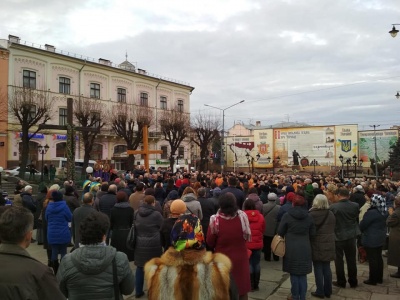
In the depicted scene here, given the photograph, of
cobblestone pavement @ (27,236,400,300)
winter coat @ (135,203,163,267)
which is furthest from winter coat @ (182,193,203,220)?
cobblestone pavement @ (27,236,400,300)

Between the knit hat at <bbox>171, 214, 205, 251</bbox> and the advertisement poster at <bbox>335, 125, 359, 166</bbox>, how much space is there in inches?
2306

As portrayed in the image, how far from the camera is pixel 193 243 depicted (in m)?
2.84

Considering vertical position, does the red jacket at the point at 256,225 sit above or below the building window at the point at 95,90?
below

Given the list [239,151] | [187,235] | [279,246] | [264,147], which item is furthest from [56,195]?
[239,151]

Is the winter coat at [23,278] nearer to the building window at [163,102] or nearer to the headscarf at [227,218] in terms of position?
the headscarf at [227,218]

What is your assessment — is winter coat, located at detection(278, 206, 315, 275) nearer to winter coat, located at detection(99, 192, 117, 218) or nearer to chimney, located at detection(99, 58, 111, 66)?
winter coat, located at detection(99, 192, 117, 218)

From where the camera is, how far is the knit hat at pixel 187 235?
→ 2840 millimetres

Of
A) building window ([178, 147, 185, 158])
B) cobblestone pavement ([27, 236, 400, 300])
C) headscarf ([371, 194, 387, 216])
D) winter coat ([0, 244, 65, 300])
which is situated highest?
building window ([178, 147, 185, 158])

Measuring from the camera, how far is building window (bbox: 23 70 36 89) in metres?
34.7

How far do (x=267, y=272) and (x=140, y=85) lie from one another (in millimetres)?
42015

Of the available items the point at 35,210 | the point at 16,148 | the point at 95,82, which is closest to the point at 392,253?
the point at 35,210

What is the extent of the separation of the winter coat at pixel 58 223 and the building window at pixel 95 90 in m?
36.4

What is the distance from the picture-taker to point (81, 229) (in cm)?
301

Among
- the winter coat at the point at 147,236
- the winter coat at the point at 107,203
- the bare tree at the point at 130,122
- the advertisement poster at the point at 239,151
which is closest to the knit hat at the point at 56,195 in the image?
the winter coat at the point at 107,203
